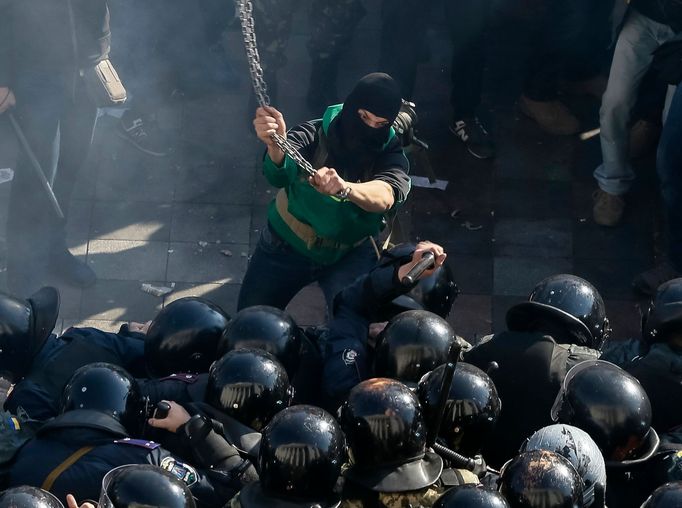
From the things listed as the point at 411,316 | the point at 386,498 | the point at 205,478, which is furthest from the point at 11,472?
the point at 411,316

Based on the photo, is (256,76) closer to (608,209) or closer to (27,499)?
(27,499)

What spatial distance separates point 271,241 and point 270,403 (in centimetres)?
163

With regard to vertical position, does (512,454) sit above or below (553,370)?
below

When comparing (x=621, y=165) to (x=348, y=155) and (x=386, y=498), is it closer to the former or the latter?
(x=348, y=155)

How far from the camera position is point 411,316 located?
4754 mm

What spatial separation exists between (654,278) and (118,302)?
3.26m

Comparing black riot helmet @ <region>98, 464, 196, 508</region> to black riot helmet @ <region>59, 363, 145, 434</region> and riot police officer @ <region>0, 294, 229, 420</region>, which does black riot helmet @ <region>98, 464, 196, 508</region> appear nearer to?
black riot helmet @ <region>59, 363, 145, 434</region>

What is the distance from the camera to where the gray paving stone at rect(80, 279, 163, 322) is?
692 centimetres

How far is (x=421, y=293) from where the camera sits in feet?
17.3

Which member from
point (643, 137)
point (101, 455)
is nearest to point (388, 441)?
point (101, 455)

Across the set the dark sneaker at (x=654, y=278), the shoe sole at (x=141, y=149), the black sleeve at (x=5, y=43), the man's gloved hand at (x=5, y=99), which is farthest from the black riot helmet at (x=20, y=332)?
the dark sneaker at (x=654, y=278)

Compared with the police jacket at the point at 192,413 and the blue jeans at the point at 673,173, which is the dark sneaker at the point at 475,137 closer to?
the blue jeans at the point at 673,173

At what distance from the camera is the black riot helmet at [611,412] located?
14.1 ft

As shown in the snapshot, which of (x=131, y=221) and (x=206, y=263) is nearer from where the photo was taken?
(x=206, y=263)
